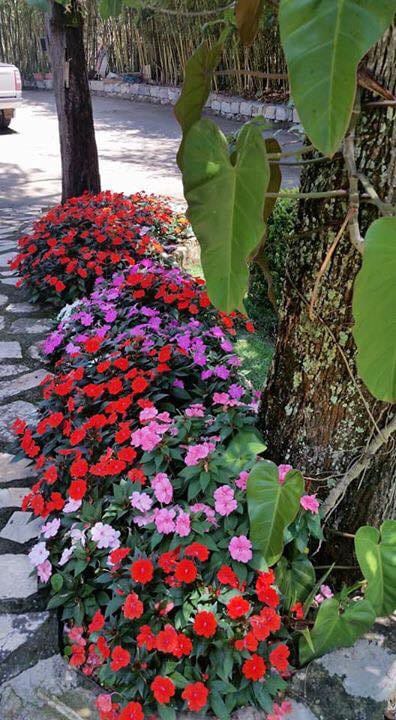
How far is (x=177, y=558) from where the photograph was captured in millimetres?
1567

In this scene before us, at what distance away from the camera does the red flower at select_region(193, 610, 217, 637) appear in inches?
56.2

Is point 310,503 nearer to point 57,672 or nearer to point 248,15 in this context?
point 57,672

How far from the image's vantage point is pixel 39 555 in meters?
1.69

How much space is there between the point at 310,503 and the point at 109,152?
804cm

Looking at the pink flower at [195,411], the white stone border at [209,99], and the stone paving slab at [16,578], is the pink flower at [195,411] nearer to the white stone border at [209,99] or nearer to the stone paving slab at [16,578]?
the stone paving slab at [16,578]

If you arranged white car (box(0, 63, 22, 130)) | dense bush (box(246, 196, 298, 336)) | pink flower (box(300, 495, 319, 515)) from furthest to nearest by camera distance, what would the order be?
1. white car (box(0, 63, 22, 130))
2. dense bush (box(246, 196, 298, 336))
3. pink flower (box(300, 495, 319, 515))

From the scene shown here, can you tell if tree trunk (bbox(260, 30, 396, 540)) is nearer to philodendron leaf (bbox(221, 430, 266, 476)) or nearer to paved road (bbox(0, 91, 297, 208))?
philodendron leaf (bbox(221, 430, 266, 476))

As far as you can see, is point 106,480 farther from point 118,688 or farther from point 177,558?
point 118,688

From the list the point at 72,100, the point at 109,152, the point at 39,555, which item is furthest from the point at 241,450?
the point at 109,152

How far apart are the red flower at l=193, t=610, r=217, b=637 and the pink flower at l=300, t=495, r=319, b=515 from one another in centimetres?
35

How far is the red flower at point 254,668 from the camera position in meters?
1.41

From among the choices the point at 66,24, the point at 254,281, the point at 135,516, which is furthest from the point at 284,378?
the point at 66,24

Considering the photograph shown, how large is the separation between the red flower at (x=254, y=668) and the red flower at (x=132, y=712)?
22 cm

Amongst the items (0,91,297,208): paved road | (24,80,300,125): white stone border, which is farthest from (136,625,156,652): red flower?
(24,80,300,125): white stone border
